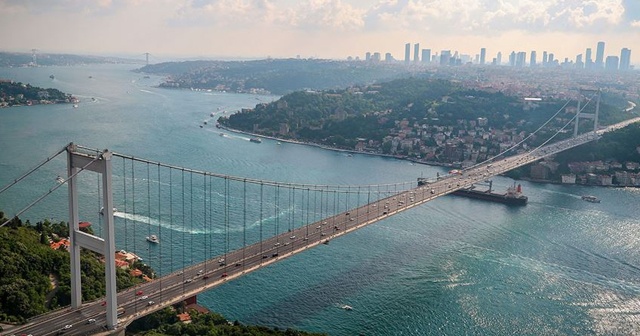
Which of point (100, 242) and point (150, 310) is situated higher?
point (100, 242)

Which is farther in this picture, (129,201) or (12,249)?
(129,201)

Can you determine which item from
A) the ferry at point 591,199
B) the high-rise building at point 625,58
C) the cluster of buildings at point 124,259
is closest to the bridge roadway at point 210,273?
the cluster of buildings at point 124,259

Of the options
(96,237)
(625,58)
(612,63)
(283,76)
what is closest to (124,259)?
(96,237)

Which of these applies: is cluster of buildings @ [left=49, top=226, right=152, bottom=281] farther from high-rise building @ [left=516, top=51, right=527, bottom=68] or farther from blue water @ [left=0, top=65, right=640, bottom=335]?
high-rise building @ [left=516, top=51, right=527, bottom=68]

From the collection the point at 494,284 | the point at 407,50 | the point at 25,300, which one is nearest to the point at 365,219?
the point at 494,284

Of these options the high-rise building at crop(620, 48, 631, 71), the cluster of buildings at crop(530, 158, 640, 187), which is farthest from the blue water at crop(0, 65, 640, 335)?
the high-rise building at crop(620, 48, 631, 71)

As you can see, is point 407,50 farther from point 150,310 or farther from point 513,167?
point 150,310
